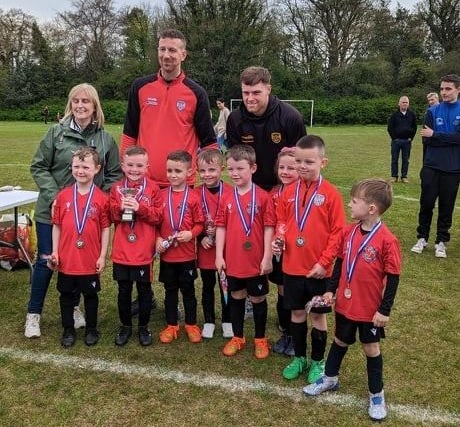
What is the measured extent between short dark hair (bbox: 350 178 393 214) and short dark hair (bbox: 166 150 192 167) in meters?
1.41

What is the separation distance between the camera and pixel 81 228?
3.89 metres

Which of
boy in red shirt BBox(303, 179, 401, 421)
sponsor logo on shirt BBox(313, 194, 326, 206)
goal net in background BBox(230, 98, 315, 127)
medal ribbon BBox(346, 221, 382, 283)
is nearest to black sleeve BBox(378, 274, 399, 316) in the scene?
boy in red shirt BBox(303, 179, 401, 421)

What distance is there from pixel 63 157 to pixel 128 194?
707 mm

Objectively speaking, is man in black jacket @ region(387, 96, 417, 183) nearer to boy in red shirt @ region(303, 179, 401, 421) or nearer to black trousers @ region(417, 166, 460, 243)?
black trousers @ region(417, 166, 460, 243)

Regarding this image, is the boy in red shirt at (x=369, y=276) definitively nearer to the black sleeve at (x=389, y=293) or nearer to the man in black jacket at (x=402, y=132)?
the black sleeve at (x=389, y=293)

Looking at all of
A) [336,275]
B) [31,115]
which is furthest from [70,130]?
[31,115]

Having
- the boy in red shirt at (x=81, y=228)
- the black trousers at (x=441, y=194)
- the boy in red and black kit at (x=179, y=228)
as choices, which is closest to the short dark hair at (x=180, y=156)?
the boy in red and black kit at (x=179, y=228)

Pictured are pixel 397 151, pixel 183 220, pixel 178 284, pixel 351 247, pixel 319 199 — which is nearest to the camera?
pixel 351 247

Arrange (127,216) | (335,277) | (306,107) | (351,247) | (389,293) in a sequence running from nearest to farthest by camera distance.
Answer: (389,293), (351,247), (335,277), (127,216), (306,107)

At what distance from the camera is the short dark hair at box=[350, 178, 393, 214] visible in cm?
305

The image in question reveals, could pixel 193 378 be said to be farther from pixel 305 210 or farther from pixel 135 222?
pixel 305 210

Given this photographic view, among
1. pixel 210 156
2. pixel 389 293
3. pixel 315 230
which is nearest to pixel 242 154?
pixel 210 156

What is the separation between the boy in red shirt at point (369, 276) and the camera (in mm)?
3025

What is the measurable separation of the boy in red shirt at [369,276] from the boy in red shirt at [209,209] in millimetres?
1150
